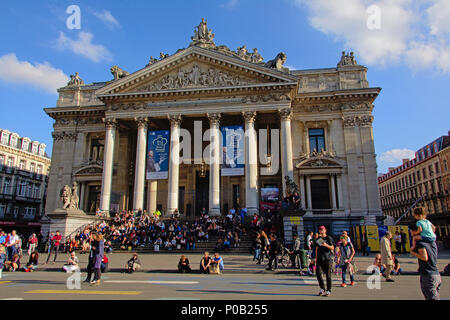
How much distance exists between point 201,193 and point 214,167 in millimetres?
6232

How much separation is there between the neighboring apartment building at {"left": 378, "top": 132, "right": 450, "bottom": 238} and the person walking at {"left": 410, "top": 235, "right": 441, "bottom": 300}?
55285 mm

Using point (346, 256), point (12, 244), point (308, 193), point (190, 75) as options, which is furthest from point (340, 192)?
point (12, 244)

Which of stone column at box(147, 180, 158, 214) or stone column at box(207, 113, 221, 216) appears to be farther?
stone column at box(147, 180, 158, 214)

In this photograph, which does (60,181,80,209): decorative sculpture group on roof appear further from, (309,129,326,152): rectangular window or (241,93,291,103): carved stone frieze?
(309,129,326,152): rectangular window

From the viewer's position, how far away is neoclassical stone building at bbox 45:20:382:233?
3052cm

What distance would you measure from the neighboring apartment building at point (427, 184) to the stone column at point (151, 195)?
146 feet

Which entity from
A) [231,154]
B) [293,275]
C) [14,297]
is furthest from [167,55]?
[14,297]

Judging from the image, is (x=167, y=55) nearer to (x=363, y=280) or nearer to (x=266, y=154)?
(x=266, y=154)

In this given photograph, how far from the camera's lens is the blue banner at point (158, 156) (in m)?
30.7

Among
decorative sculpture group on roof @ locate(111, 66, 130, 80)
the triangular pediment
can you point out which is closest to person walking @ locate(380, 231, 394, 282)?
the triangular pediment

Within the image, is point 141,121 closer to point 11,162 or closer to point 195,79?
point 195,79

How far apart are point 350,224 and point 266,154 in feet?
33.8

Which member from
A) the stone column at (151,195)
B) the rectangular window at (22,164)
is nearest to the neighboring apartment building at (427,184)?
the stone column at (151,195)

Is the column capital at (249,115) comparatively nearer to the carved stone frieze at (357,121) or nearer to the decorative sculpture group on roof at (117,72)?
the carved stone frieze at (357,121)
